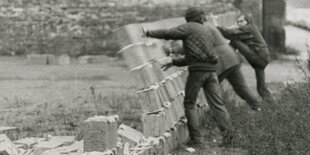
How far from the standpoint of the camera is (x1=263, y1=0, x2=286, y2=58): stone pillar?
21391mm

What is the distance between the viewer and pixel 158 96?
9.14 m

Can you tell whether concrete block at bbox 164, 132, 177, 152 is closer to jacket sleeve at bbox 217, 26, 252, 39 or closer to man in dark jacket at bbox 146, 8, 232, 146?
man in dark jacket at bbox 146, 8, 232, 146

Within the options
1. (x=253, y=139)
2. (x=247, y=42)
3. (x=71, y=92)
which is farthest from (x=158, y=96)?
(x=71, y=92)

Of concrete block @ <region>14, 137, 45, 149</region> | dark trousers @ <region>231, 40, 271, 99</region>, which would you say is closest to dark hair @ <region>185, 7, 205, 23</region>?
concrete block @ <region>14, 137, 45, 149</region>

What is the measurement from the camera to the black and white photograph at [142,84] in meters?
8.52

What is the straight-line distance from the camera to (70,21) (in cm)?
2025

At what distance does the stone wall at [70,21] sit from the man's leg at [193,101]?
36.2ft

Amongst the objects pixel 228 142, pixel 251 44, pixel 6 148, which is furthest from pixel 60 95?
pixel 6 148

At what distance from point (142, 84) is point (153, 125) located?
63 centimetres

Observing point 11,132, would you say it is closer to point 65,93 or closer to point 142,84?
point 142,84

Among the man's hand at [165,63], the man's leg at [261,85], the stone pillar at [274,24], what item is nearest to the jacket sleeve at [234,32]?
the man's leg at [261,85]

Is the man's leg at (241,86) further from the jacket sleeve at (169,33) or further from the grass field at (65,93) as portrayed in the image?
the jacket sleeve at (169,33)

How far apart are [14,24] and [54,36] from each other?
1187mm

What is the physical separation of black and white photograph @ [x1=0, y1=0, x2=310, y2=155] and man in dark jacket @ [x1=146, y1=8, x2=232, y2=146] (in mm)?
13
